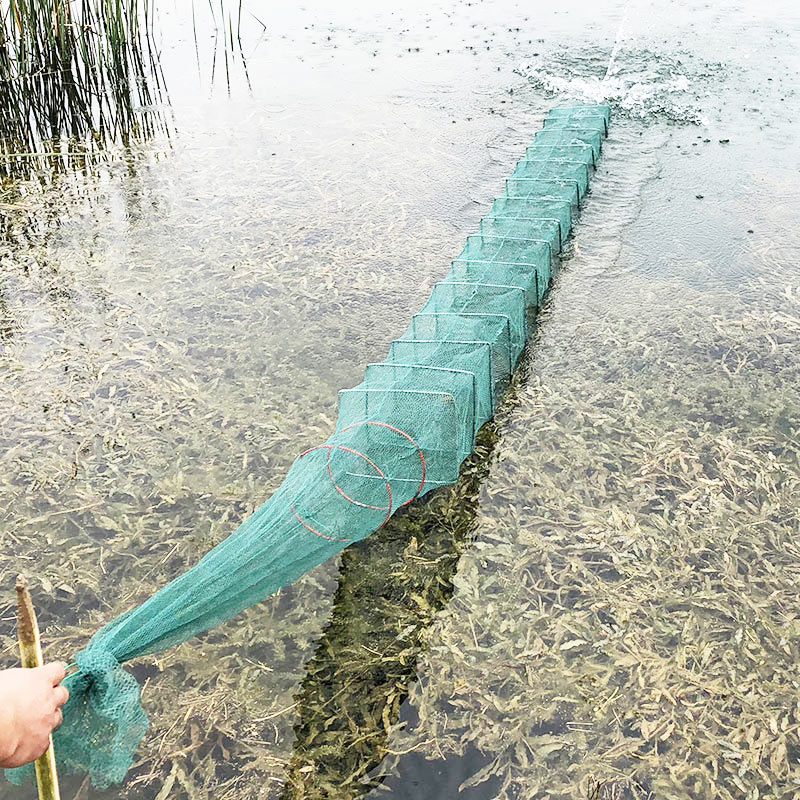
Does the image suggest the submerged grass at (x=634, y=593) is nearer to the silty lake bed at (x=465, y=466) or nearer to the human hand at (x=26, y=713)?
the silty lake bed at (x=465, y=466)

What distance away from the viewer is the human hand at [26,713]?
180cm

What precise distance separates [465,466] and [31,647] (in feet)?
9.89

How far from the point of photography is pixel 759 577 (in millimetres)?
4078

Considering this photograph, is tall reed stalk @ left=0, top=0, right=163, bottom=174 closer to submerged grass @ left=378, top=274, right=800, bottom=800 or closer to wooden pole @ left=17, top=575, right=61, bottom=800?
submerged grass @ left=378, top=274, right=800, bottom=800

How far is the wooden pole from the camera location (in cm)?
201

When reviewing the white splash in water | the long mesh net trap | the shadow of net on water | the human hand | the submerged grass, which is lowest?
the shadow of net on water

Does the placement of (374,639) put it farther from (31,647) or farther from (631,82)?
(631,82)

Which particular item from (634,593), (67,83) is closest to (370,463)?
(634,593)

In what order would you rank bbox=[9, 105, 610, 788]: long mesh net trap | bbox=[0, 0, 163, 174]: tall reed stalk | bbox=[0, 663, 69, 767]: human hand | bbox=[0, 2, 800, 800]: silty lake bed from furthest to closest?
bbox=[0, 0, 163, 174]: tall reed stalk → bbox=[0, 2, 800, 800]: silty lake bed → bbox=[9, 105, 610, 788]: long mesh net trap → bbox=[0, 663, 69, 767]: human hand

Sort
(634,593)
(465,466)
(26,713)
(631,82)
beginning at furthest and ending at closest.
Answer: (631,82) → (465,466) → (634,593) → (26,713)

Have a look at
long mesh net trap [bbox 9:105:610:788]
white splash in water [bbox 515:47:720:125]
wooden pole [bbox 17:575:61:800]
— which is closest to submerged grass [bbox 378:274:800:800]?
long mesh net trap [bbox 9:105:610:788]

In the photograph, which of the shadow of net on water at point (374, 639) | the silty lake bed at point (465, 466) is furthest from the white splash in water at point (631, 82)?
the shadow of net on water at point (374, 639)

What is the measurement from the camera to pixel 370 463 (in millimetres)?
4059

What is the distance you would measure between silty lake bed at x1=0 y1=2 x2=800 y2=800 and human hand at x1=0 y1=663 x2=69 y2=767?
156cm
